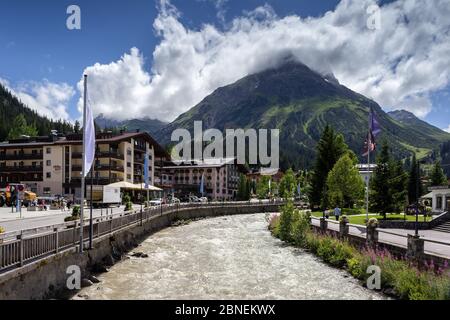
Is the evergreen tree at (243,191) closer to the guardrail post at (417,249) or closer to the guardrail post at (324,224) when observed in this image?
the guardrail post at (324,224)

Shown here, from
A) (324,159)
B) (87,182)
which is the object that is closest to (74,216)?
(324,159)

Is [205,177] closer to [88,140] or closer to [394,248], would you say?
[394,248]

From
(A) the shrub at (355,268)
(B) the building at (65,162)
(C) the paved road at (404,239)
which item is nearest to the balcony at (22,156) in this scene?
(B) the building at (65,162)

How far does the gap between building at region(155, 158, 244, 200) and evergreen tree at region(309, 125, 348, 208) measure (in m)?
57.7

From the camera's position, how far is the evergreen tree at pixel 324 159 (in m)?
64.4

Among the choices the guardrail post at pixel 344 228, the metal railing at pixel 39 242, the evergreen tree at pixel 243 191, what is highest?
the metal railing at pixel 39 242

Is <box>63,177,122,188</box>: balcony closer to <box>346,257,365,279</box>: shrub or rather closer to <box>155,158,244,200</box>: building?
<box>155,158,244,200</box>: building

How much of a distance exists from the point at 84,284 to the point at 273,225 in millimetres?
29696

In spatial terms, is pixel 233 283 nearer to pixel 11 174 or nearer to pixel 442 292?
pixel 442 292

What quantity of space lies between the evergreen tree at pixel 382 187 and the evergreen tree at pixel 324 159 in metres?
19.2

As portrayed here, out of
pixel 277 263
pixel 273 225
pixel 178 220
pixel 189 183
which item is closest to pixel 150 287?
pixel 277 263

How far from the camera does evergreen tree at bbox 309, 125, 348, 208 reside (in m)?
64.4

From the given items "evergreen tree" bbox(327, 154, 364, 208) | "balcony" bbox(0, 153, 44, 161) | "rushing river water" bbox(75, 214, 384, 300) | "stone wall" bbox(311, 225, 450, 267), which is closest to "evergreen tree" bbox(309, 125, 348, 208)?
"evergreen tree" bbox(327, 154, 364, 208)

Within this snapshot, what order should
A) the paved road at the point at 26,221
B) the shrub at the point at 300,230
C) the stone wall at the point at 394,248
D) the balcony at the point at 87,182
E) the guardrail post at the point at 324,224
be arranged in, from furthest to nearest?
the balcony at the point at 87,182, the shrub at the point at 300,230, the guardrail post at the point at 324,224, the paved road at the point at 26,221, the stone wall at the point at 394,248
